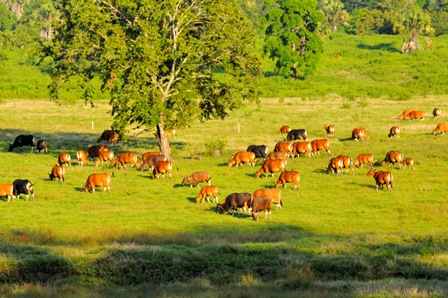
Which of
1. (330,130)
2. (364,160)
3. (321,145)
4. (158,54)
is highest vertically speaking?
(158,54)

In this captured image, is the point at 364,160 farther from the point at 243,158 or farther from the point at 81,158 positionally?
the point at 81,158

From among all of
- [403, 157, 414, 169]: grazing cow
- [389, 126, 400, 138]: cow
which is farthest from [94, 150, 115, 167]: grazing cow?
[389, 126, 400, 138]: cow

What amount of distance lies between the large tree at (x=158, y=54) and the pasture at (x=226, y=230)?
3397mm

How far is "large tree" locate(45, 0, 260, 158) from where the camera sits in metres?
37.6

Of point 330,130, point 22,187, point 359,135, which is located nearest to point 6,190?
point 22,187

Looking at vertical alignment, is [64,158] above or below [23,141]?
below

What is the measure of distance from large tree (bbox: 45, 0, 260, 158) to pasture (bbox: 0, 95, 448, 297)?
3.40 m

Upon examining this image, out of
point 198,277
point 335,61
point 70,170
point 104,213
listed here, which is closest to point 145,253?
point 198,277

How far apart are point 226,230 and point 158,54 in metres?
16.0

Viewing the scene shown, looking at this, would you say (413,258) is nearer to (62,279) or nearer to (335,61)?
(62,279)

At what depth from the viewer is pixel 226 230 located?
24.7 metres

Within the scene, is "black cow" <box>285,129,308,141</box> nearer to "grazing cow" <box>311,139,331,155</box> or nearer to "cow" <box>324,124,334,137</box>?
"cow" <box>324,124,334,137</box>

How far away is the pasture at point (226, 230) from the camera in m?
16.5

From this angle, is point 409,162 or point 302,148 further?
point 302,148
